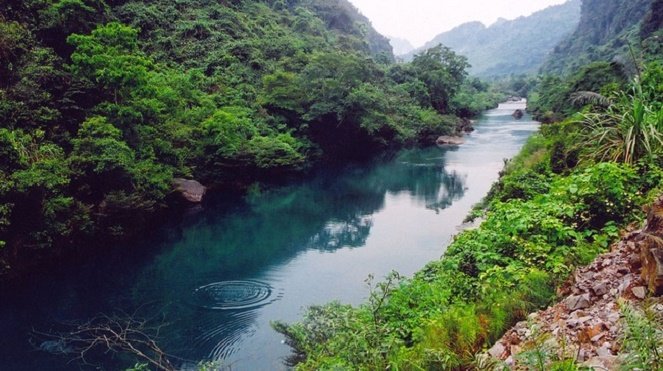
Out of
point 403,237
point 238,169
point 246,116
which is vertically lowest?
point 403,237

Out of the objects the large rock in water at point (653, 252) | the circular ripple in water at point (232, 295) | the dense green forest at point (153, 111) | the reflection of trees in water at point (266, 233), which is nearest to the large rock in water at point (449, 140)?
the dense green forest at point (153, 111)

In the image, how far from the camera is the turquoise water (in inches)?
386

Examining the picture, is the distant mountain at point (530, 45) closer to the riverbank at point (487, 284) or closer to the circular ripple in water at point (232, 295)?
the circular ripple in water at point (232, 295)

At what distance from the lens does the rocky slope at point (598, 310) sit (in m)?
3.35

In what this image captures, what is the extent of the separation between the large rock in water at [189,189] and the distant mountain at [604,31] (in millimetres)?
41764

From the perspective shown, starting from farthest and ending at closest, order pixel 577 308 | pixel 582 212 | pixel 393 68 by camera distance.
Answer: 1. pixel 393 68
2. pixel 582 212
3. pixel 577 308

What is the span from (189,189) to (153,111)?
3975 millimetres

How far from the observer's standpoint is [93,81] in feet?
53.7

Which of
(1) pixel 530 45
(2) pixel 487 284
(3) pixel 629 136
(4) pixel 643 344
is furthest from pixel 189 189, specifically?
(1) pixel 530 45

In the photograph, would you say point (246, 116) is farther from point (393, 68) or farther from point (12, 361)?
point (393, 68)

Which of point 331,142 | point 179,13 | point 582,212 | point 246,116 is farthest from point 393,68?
point 582,212

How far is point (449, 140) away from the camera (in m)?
36.3

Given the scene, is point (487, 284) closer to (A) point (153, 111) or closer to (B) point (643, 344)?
(B) point (643, 344)

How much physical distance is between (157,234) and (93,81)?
5626 millimetres
